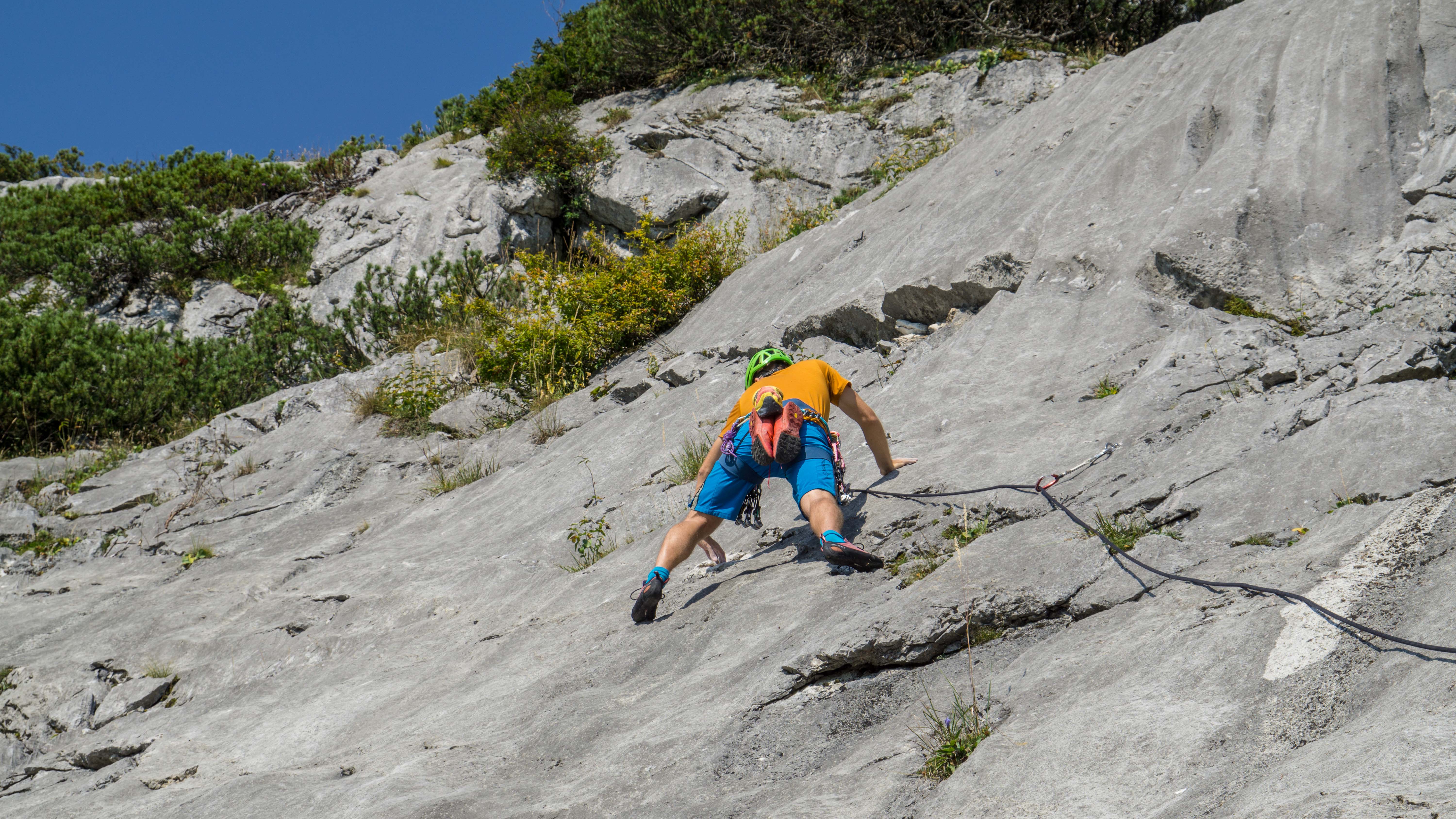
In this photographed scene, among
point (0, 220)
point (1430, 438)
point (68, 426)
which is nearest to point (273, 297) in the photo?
point (68, 426)

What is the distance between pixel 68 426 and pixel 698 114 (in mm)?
10348

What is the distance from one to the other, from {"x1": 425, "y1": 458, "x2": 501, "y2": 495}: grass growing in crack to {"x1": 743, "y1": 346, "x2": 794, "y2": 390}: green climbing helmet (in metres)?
4.22

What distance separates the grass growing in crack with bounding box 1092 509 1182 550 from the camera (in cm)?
427

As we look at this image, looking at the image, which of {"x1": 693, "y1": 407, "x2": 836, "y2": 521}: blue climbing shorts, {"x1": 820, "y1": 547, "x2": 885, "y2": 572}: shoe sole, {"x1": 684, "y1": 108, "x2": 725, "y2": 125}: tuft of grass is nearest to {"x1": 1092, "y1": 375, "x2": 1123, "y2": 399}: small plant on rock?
{"x1": 693, "y1": 407, "x2": 836, "y2": 521}: blue climbing shorts

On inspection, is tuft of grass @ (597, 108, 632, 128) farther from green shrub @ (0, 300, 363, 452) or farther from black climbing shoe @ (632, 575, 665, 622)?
black climbing shoe @ (632, 575, 665, 622)

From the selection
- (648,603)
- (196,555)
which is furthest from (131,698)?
(648,603)

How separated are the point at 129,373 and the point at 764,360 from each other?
34.7 feet

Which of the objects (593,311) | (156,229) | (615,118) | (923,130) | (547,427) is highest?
(156,229)

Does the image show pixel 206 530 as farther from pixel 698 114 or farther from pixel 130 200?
pixel 130 200

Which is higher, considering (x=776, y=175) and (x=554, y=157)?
(x=554, y=157)

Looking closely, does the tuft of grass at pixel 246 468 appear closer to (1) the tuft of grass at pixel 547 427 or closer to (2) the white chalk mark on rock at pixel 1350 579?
(1) the tuft of grass at pixel 547 427

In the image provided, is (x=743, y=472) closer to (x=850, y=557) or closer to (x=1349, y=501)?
(x=850, y=557)

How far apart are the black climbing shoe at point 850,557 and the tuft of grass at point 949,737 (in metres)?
1.32

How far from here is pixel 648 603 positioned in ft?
17.3
